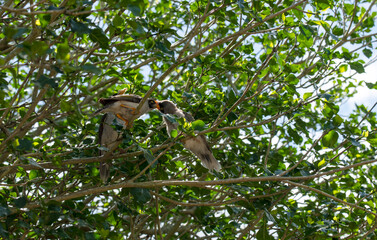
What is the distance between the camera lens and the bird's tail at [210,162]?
4.67 metres

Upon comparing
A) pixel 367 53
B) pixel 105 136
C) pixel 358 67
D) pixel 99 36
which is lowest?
pixel 99 36

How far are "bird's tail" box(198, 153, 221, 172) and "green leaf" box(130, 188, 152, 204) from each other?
94 cm

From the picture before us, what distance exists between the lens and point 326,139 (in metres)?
4.35

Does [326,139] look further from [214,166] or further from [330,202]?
[214,166]

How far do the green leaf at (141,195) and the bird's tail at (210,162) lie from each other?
0.94 meters

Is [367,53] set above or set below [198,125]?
above

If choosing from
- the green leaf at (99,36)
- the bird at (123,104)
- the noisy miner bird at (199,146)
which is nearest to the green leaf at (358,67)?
the noisy miner bird at (199,146)

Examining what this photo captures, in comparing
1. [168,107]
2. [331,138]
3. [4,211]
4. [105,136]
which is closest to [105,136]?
[105,136]

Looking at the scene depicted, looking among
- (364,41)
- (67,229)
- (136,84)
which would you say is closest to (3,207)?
(67,229)

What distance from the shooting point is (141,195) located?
12.9 feet

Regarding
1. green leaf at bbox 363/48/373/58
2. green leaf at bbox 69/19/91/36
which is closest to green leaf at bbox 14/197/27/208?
green leaf at bbox 69/19/91/36

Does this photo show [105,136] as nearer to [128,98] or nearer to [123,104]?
[123,104]

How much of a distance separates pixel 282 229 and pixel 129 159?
210cm

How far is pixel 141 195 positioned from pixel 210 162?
107 cm
